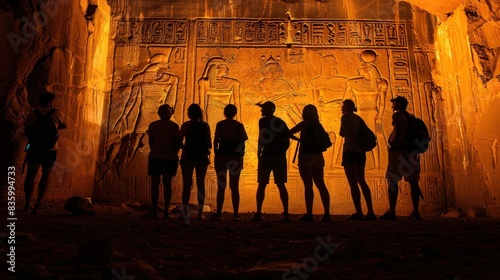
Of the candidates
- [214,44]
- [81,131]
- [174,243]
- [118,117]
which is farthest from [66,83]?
[174,243]

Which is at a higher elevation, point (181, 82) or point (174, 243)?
point (181, 82)

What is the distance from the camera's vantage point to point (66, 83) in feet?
21.3

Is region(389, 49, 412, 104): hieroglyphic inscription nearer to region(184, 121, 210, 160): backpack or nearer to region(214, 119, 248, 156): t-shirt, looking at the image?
region(214, 119, 248, 156): t-shirt

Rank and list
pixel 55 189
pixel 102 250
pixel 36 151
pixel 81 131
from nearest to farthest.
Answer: pixel 102 250 < pixel 36 151 < pixel 55 189 < pixel 81 131

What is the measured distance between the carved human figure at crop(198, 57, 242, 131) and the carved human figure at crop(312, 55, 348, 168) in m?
1.65

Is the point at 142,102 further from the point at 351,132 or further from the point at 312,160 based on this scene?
the point at 351,132

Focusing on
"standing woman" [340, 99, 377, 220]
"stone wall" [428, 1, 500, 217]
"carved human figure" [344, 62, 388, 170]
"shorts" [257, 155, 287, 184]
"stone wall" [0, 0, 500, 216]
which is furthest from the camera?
"carved human figure" [344, 62, 388, 170]

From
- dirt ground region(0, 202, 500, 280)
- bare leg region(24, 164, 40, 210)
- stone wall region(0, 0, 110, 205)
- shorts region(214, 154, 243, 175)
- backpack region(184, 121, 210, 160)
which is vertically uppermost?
stone wall region(0, 0, 110, 205)

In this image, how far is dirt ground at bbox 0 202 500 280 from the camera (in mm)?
1757

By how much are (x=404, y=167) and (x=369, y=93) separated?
12.6ft

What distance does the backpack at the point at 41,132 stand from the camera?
14.3 ft

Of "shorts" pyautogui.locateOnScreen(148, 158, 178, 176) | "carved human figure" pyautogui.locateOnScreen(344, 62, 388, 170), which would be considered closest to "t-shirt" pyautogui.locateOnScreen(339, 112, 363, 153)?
"shorts" pyautogui.locateOnScreen(148, 158, 178, 176)

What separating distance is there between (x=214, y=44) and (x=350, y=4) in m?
3.09

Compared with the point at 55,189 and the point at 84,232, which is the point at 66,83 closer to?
the point at 55,189
